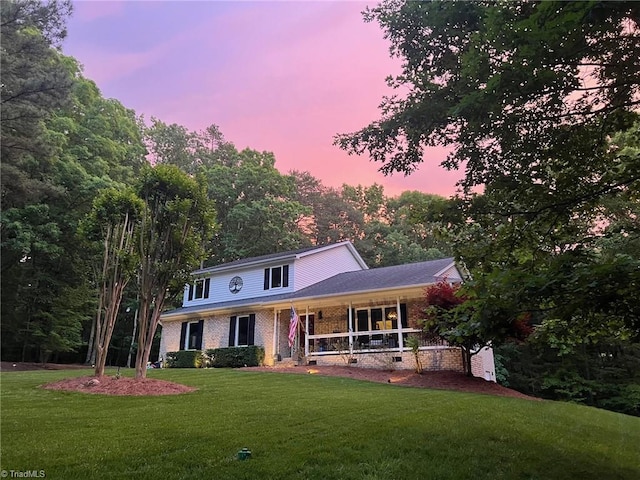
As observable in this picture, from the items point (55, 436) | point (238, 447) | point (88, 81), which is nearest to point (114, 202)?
point (55, 436)

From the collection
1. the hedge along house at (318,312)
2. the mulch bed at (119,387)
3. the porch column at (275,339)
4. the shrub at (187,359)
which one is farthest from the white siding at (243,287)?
the mulch bed at (119,387)

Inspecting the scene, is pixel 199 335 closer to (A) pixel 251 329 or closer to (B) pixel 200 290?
(B) pixel 200 290

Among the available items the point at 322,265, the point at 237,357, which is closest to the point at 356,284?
the point at 322,265

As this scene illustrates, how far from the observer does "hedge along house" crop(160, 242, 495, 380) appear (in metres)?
17.2

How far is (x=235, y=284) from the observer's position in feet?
74.8

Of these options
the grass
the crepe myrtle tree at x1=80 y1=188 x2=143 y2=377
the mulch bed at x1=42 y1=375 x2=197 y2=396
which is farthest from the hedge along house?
the grass

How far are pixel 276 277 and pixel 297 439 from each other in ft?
53.9

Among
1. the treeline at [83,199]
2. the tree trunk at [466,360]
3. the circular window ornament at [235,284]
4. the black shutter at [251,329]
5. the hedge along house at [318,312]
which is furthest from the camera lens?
the circular window ornament at [235,284]

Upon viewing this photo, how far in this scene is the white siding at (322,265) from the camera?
843 inches

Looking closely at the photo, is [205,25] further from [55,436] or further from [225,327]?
[225,327]

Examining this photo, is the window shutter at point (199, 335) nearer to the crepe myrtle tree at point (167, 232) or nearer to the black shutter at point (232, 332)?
the black shutter at point (232, 332)

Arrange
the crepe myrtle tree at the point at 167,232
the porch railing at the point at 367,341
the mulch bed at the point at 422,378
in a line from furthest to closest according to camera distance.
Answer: the porch railing at the point at 367,341, the mulch bed at the point at 422,378, the crepe myrtle tree at the point at 167,232

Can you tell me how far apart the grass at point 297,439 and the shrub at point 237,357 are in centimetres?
1005

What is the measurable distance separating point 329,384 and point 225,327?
1045 cm
